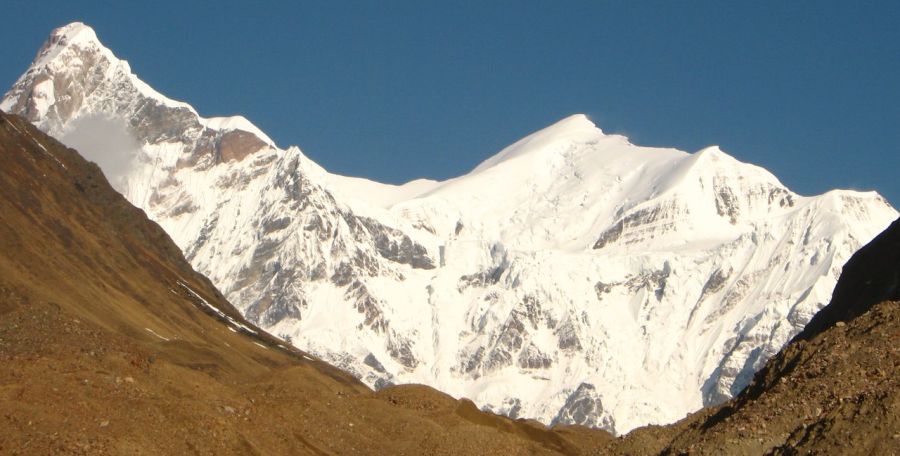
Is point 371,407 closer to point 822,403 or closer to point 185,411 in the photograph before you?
point 185,411

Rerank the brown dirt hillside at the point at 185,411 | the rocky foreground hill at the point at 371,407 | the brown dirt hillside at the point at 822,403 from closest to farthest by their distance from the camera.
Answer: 1. the brown dirt hillside at the point at 822,403
2. the rocky foreground hill at the point at 371,407
3. the brown dirt hillside at the point at 185,411

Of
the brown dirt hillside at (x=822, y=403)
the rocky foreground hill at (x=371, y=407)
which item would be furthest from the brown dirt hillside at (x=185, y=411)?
the brown dirt hillside at (x=822, y=403)

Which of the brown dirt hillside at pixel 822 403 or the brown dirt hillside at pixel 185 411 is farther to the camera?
the brown dirt hillside at pixel 185 411

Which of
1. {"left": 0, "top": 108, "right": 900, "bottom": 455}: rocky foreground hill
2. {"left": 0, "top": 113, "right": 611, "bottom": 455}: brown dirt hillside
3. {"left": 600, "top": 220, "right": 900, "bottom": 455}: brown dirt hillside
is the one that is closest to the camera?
{"left": 600, "top": 220, "right": 900, "bottom": 455}: brown dirt hillside

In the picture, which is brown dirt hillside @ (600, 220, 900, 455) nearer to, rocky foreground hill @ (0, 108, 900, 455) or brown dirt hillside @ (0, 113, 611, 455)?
rocky foreground hill @ (0, 108, 900, 455)

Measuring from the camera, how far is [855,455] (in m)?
48.8

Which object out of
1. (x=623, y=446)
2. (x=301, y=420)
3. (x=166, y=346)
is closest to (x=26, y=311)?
(x=301, y=420)

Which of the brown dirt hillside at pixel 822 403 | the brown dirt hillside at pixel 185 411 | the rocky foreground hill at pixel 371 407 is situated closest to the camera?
the brown dirt hillside at pixel 822 403

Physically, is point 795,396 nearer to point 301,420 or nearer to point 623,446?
point 623,446

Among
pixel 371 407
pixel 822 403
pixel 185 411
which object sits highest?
pixel 371 407

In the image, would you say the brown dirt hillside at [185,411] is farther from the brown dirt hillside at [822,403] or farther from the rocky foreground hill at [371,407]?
the brown dirt hillside at [822,403]

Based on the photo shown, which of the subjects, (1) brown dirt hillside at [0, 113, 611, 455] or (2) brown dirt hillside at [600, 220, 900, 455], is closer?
(2) brown dirt hillside at [600, 220, 900, 455]

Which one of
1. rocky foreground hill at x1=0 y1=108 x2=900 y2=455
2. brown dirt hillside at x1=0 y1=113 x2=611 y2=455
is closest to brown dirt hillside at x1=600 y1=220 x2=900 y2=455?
rocky foreground hill at x1=0 y1=108 x2=900 y2=455

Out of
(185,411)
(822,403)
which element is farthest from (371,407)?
(822,403)
